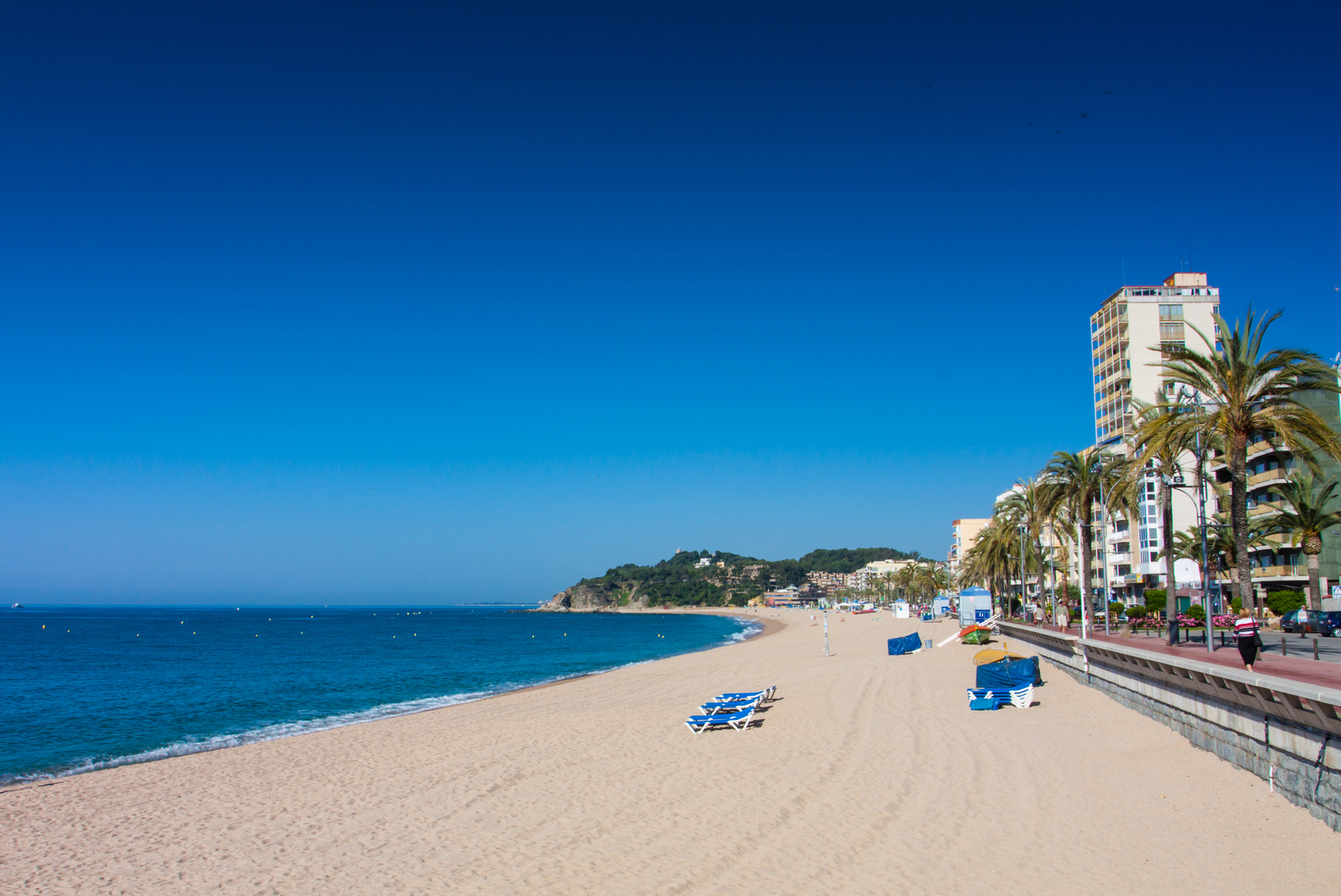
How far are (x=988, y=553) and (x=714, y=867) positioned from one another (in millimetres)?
60045

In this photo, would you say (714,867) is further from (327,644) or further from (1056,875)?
(327,644)

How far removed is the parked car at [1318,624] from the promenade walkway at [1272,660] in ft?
19.0

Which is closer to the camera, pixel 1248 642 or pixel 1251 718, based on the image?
pixel 1251 718

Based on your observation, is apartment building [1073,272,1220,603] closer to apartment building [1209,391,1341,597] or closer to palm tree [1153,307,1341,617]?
apartment building [1209,391,1341,597]

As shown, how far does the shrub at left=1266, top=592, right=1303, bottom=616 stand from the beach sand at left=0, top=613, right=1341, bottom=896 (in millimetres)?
32373

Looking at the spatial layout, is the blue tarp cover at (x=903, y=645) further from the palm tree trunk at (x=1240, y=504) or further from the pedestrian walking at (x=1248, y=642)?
the pedestrian walking at (x=1248, y=642)

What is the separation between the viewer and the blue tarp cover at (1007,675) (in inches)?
875

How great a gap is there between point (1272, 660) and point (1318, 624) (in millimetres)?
19209

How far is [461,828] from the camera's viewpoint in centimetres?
1183

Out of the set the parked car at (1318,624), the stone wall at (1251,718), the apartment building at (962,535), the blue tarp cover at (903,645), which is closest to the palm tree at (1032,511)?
the blue tarp cover at (903,645)

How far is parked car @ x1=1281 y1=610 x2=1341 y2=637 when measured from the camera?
31.6 m

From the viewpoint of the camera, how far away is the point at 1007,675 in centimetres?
2256

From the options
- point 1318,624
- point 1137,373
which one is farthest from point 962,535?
point 1318,624

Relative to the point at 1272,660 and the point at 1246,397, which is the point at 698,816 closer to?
the point at 1272,660
